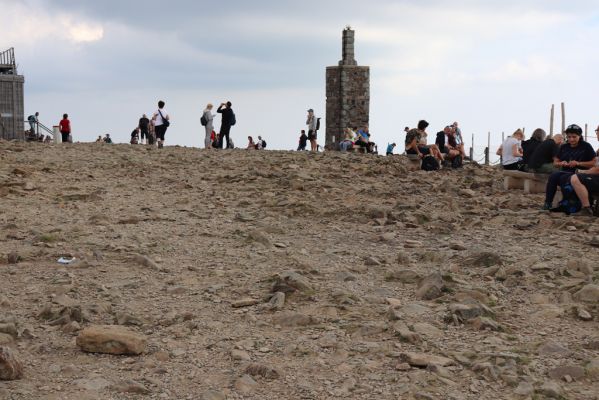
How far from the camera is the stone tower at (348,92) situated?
3825cm

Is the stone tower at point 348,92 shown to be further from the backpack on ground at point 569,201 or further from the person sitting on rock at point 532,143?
the backpack on ground at point 569,201

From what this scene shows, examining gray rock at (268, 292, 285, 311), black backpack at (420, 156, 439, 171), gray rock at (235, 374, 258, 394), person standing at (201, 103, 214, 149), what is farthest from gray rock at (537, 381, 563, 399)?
person standing at (201, 103, 214, 149)

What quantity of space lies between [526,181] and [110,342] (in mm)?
10150

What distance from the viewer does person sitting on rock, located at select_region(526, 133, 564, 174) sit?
1286 centimetres

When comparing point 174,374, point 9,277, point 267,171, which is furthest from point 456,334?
point 267,171

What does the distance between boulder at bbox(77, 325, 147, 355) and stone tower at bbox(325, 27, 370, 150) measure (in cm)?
3333

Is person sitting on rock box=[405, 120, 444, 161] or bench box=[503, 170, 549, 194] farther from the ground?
person sitting on rock box=[405, 120, 444, 161]

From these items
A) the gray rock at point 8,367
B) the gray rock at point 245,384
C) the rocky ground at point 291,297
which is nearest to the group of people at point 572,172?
the rocky ground at point 291,297

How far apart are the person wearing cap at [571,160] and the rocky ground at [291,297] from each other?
44 centimetres

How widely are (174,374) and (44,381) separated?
787mm

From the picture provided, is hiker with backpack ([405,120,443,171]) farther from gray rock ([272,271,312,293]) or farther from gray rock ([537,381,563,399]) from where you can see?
gray rock ([537,381,563,399])

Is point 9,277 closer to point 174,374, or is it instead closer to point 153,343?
point 153,343

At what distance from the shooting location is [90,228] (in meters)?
9.41

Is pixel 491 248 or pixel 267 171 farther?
pixel 267 171
